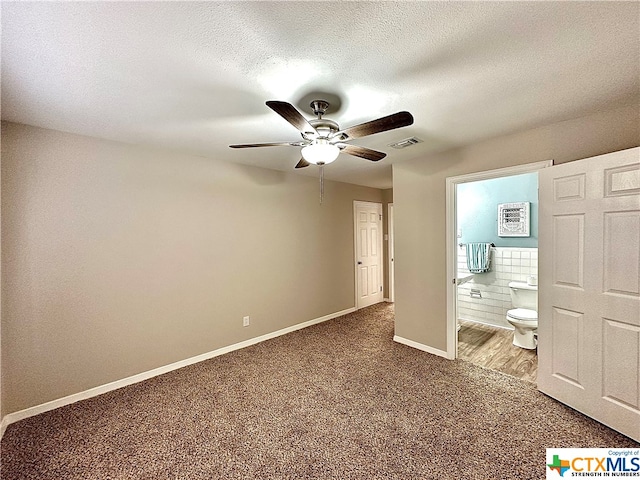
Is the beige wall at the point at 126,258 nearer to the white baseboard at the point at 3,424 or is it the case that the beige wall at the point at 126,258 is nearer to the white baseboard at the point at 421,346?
the white baseboard at the point at 3,424

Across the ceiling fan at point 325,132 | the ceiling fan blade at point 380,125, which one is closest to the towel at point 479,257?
the ceiling fan at point 325,132

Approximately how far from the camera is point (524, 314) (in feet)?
11.1

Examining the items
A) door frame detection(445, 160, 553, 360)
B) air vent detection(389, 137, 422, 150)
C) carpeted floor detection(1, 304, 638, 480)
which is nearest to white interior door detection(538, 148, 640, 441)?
carpeted floor detection(1, 304, 638, 480)

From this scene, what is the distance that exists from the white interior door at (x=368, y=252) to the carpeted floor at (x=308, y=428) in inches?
88.8

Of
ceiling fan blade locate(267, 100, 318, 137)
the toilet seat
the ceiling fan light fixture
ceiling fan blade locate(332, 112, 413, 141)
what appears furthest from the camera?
the toilet seat

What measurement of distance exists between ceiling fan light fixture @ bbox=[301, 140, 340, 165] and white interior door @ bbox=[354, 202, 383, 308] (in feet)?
10.5

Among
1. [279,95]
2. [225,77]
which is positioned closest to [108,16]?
[225,77]

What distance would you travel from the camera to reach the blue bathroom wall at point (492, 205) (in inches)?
151

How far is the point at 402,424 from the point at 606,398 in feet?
4.82

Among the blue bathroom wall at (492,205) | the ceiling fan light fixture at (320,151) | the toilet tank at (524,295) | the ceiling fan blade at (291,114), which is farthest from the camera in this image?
the blue bathroom wall at (492,205)

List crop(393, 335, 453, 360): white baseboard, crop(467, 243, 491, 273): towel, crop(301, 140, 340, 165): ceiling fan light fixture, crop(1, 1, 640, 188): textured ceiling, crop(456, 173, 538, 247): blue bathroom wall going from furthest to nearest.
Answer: crop(467, 243, 491, 273): towel, crop(456, 173, 538, 247): blue bathroom wall, crop(393, 335, 453, 360): white baseboard, crop(301, 140, 340, 165): ceiling fan light fixture, crop(1, 1, 640, 188): textured ceiling

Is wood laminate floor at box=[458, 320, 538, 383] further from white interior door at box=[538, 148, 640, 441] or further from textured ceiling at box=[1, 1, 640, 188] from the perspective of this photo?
textured ceiling at box=[1, 1, 640, 188]

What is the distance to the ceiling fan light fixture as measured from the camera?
180cm

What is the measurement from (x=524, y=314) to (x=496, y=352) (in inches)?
23.9
